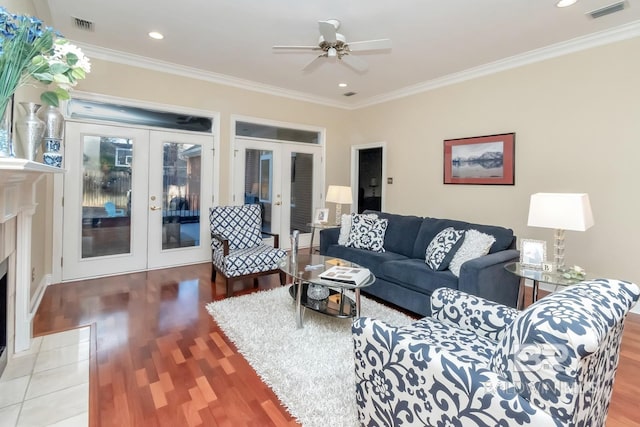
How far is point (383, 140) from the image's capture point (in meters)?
5.77

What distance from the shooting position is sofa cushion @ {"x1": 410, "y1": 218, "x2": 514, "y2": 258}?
3.08 metres

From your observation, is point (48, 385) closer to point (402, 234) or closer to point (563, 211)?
point (402, 234)

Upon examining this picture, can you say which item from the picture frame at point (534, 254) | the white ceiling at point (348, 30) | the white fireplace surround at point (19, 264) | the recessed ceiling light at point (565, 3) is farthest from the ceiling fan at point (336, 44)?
the white fireplace surround at point (19, 264)

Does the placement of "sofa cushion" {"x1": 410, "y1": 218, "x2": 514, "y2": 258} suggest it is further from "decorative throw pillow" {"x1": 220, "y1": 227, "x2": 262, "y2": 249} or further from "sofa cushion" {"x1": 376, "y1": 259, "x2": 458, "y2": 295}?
"decorative throw pillow" {"x1": 220, "y1": 227, "x2": 262, "y2": 249}

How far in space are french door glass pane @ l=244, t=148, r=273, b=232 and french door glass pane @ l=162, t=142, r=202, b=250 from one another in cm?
80

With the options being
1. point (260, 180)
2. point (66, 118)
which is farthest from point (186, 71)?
point (260, 180)

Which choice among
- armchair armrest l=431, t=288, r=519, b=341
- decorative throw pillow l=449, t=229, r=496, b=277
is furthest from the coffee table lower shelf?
decorative throw pillow l=449, t=229, r=496, b=277

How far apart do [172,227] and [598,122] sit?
5.39 meters

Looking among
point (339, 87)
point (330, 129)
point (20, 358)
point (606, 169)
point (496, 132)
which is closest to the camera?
point (20, 358)

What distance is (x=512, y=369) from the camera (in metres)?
1.05

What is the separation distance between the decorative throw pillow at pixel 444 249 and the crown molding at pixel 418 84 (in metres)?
2.47

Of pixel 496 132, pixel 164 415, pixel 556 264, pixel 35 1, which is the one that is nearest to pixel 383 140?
pixel 496 132

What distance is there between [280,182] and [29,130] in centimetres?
410

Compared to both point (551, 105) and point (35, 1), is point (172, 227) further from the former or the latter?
→ point (551, 105)
